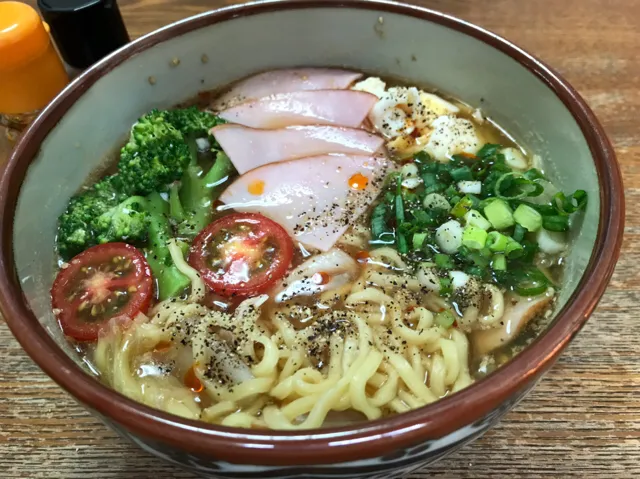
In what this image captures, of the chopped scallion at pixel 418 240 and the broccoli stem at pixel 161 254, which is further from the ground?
the broccoli stem at pixel 161 254

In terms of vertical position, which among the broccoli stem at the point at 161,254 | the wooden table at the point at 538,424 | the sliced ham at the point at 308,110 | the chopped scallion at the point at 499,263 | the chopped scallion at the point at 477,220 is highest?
the sliced ham at the point at 308,110

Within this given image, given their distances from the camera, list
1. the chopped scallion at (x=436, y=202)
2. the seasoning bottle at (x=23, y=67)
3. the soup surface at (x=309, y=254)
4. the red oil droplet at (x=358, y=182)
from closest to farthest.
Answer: the soup surface at (x=309, y=254) → the chopped scallion at (x=436, y=202) → the red oil droplet at (x=358, y=182) → the seasoning bottle at (x=23, y=67)

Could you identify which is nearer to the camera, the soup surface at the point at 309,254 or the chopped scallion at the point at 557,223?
the soup surface at the point at 309,254

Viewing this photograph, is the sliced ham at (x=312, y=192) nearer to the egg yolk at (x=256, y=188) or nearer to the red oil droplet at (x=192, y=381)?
the egg yolk at (x=256, y=188)

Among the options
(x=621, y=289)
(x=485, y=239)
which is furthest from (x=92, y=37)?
(x=621, y=289)

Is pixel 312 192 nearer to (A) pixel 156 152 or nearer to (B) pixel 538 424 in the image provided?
(A) pixel 156 152

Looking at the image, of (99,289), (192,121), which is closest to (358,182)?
(192,121)

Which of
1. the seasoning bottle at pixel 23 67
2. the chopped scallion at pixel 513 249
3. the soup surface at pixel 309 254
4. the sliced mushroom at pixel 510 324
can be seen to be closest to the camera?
the soup surface at pixel 309 254

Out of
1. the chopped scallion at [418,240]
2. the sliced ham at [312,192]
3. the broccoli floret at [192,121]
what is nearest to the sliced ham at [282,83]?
the broccoli floret at [192,121]
